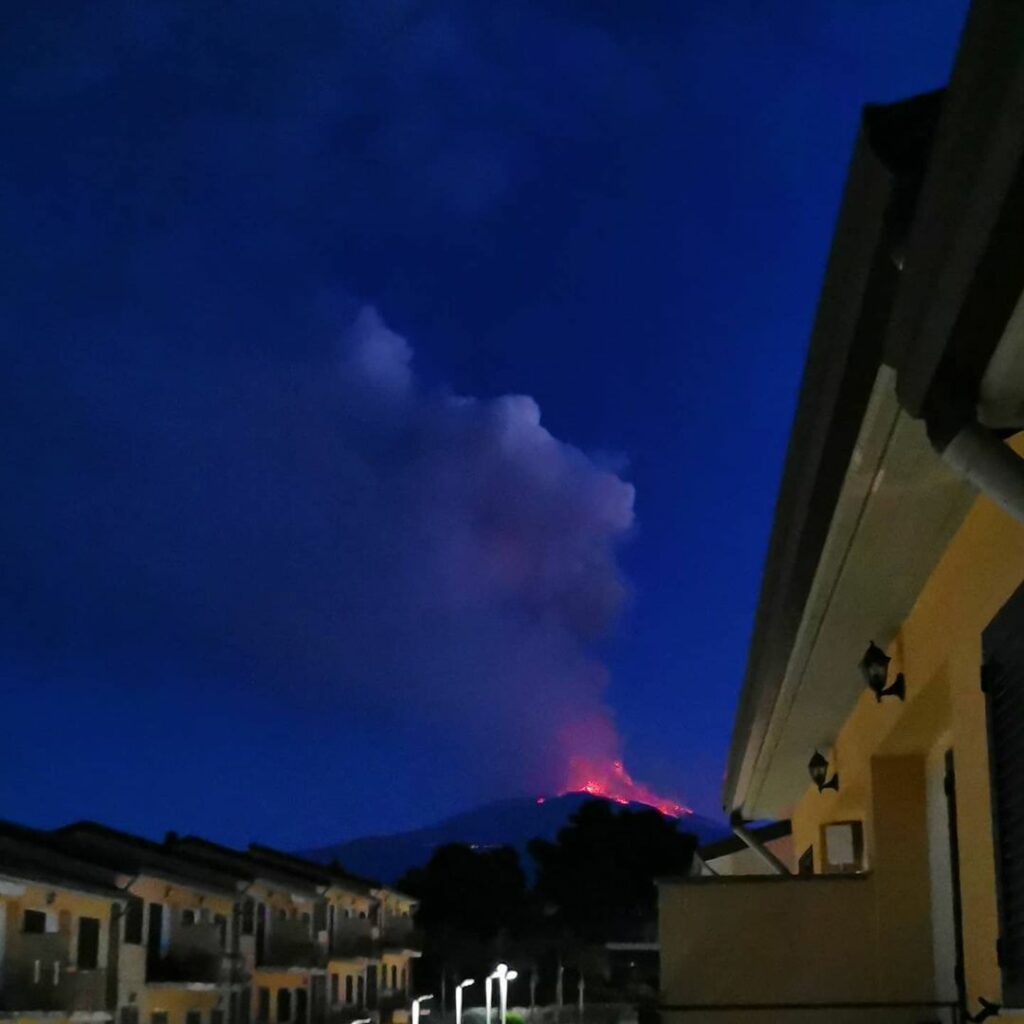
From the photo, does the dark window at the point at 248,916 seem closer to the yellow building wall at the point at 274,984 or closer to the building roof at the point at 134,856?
the yellow building wall at the point at 274,984

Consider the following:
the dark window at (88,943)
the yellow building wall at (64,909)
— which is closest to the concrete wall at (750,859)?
the yellow building wall at (64,909)

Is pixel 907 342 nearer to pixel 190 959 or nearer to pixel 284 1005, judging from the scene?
pixel 190 959

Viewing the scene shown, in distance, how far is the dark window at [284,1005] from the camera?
37219 millimetres

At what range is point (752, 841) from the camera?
9.35m

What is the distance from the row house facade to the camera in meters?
23.5

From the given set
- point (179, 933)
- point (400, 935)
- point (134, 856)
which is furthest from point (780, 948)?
point (400, 935)

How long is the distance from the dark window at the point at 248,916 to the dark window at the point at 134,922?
19.6 feet

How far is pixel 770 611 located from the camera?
4699mm

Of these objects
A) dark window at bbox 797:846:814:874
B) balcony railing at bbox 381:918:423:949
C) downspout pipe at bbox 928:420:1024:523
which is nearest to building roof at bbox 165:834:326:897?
balcony railing at bbox 381:918:423:949

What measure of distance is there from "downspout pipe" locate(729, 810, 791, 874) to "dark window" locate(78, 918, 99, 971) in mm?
18189

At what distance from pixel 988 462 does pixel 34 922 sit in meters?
24.3

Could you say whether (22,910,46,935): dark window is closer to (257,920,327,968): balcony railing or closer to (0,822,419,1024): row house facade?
(0,822,419,1024): row house facade

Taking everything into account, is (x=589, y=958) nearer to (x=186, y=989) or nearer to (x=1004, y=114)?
(x=186, y=989)

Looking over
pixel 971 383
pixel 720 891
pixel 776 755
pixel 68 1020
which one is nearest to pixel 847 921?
pixel 720 891
